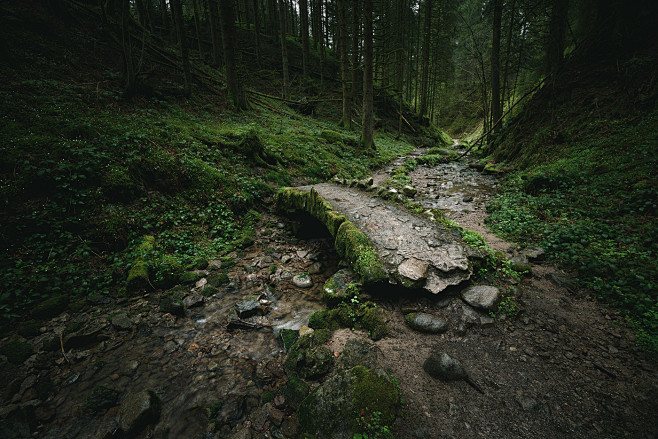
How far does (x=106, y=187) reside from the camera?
4934mm

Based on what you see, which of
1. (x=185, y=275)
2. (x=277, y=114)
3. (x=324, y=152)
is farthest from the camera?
(x=277, y=114)

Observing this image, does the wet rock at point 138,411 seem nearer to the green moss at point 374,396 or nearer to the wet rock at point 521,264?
the green moss at point 374,396

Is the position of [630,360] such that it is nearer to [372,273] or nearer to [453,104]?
[372,273]

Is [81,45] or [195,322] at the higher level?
[81,45]

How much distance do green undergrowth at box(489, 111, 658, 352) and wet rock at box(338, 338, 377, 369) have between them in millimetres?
2809

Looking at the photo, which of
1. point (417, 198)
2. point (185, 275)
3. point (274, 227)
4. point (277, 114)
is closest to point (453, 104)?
point (277, 114)

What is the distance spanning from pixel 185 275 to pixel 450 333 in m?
4.64

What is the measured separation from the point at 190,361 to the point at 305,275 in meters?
2.39

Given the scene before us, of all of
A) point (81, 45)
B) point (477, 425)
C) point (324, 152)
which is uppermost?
point (81, 45)

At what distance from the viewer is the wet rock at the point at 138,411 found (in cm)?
233

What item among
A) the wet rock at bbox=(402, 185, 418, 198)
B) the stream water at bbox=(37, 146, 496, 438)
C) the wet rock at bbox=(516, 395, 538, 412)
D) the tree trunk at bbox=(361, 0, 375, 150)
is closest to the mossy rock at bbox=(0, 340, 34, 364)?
the stream water at bbox=(37, 146, 496, 438)

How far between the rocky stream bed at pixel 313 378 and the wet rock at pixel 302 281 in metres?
0.47

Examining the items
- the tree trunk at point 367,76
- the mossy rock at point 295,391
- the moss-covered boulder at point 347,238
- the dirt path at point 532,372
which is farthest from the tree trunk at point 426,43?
the mossy rock at point 295,391

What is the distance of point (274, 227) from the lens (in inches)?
267
